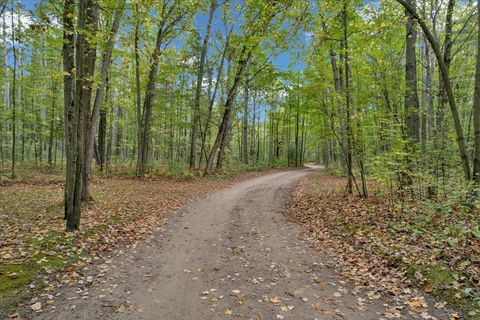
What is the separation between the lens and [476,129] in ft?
23.8

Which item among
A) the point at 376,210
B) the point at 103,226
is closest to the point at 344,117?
the point at 376,210

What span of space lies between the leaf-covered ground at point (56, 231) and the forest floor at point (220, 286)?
0.30 m

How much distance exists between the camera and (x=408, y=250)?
221 inches

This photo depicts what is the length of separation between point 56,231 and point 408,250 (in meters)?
7.43

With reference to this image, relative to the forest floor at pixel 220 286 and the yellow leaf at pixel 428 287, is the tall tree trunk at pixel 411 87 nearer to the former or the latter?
the forest floor at pixel 220 286

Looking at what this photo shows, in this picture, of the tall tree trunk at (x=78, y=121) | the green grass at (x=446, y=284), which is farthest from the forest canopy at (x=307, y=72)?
the green grass at (x=446, y=284)

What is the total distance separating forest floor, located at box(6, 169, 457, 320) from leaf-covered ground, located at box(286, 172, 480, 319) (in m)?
0.22

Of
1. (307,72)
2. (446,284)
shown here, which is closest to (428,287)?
(446,284)

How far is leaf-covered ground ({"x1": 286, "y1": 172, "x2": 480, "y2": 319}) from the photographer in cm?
441

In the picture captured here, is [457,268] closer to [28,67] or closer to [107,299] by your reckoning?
[107,299]

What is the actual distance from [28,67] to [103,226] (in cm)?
1651

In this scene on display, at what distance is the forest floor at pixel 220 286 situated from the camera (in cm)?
405

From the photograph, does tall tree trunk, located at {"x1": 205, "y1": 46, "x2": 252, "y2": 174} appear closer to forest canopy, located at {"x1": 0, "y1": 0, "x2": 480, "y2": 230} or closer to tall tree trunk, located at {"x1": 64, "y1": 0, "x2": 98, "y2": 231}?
forest canopy, located at {"x1": 0, "y1": 0, "x2": 480, "y2": 230}

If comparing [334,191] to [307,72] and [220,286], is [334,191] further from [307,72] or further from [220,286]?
[220,286]
